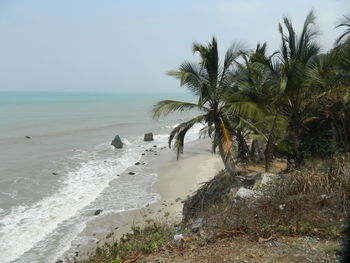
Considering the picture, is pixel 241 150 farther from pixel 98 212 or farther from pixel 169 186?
pixel 98 212

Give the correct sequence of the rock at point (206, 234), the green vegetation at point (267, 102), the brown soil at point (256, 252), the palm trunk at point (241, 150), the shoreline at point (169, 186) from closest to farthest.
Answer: the brown soil at point (256, 252) → the rock at point (206, 234) → the green vegetation at point (267, 102) → the shoreline at point (169, 186) → the palm trunk at point (241, 150)

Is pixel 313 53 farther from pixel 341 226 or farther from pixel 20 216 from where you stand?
pixel 20 216

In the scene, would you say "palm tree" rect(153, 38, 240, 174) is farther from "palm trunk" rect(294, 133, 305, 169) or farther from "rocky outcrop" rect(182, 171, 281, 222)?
"palm trunk" rect(294, 133, 305, 169)

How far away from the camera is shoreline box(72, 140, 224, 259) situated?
10459mm

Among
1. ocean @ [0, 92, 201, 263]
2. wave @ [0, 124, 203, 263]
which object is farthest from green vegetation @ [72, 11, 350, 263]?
wave @ [0, 124, 203, 263]

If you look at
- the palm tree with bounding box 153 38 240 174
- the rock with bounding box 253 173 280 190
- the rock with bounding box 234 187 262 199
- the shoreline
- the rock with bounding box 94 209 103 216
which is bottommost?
the rock with bounding box 94 209 103 216

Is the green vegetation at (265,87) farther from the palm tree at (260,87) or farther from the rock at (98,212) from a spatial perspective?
the rock at (98,212)

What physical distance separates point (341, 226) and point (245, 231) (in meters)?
1.64

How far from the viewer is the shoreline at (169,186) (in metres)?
10.5

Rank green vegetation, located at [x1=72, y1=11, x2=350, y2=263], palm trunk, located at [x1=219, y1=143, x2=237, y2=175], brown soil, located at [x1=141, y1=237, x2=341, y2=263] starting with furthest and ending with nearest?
palm trunk, located at [x1=219, y1=143, x2=237, y2=175] → green vegetation, located at [x1=72, y1=11, x2=350, y2=263] → brown soil, located at [x1=141, y1=237, x2=341, y2=263]

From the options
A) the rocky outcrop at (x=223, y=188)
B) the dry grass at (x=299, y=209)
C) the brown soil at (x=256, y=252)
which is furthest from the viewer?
the rocky outcrop at (x=223, y=188)

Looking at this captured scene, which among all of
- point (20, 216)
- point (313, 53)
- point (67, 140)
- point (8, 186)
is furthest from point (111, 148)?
point (313, 53)

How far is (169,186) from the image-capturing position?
15227 mm

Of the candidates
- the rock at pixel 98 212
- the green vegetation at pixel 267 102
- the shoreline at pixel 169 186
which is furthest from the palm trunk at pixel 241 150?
the rock at pixel 98 212
